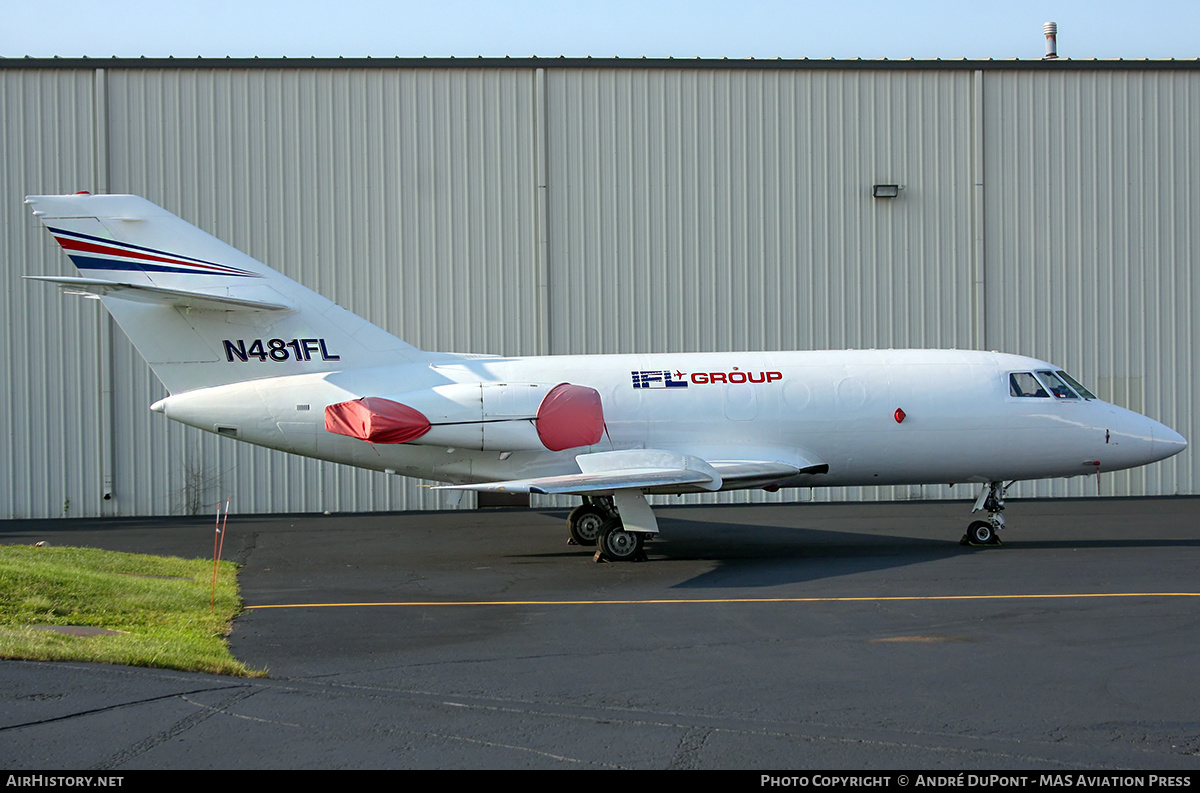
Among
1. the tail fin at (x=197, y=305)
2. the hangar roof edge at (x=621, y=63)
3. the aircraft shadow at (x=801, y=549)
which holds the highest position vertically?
the hangar roof edge at (x=621, y=63)

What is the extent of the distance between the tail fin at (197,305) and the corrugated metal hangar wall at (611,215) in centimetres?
693

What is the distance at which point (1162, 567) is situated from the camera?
14.3m

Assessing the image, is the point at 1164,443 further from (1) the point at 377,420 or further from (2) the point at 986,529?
(1) the point at 377,420

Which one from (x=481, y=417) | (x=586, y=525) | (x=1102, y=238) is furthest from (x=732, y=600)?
(x=1102, y=238)

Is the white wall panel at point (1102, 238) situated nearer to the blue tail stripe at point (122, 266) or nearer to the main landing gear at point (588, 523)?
the main landing gear at point (588, 523)

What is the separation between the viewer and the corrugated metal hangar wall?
23297 millimetres

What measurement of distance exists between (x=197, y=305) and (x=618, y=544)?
24.3 ft

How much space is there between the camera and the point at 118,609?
1079cm

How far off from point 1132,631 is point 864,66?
689 inches

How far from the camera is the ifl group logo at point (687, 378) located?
55.4ft

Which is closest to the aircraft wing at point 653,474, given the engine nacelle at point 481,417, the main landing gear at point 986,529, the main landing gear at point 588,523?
the engine nacelle at point 481,417
